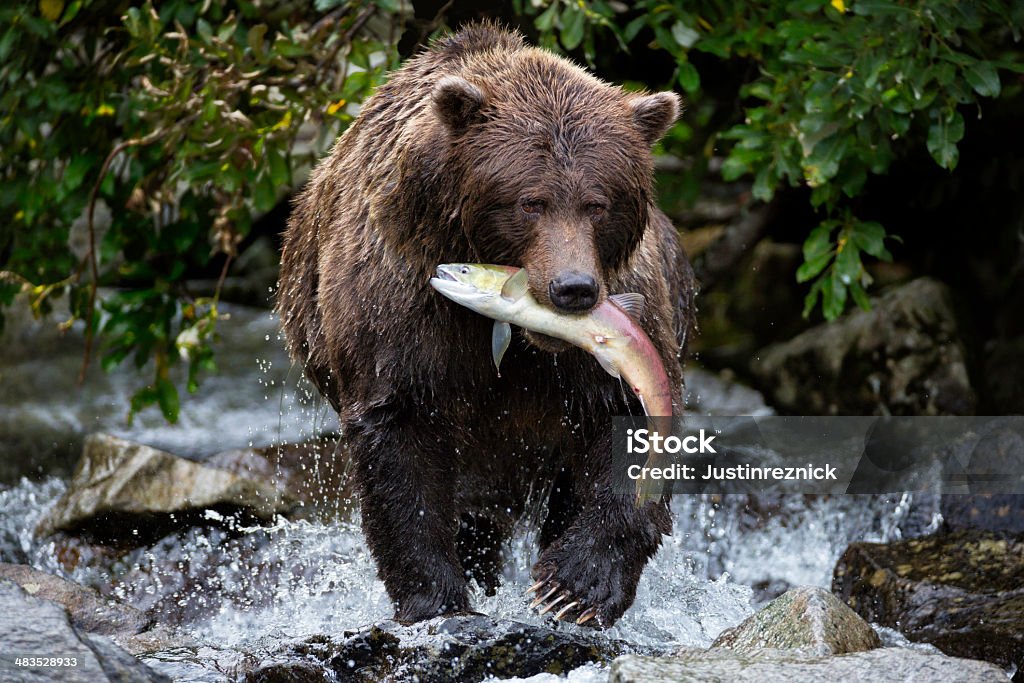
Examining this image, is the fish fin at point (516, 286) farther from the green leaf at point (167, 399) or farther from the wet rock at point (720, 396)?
the wet rock at point (720, 396)

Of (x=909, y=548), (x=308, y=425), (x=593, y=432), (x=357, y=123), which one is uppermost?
(x=357, y=123)

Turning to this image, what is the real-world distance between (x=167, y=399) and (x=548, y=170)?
3861 mm

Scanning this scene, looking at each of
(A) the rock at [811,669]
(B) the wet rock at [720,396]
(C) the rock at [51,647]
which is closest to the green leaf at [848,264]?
(B) the wet rock at [720,396]

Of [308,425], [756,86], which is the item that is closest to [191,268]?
[308,425]

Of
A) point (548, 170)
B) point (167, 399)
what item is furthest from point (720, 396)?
point (548, 170)

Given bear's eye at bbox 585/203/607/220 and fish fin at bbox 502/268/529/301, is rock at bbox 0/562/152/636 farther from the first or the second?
bear's eye at bbox 585/203/607/220

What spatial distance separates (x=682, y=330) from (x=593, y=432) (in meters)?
1.39

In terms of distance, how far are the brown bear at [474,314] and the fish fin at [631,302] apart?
4.3 inches

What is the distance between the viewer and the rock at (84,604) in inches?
203

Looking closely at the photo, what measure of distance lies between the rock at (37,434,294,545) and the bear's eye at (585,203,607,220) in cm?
322

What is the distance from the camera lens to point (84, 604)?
5270 mm

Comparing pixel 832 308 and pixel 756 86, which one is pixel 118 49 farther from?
pixel 832 308

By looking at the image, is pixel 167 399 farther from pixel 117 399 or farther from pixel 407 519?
pixel 407 519

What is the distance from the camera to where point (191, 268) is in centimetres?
1079
